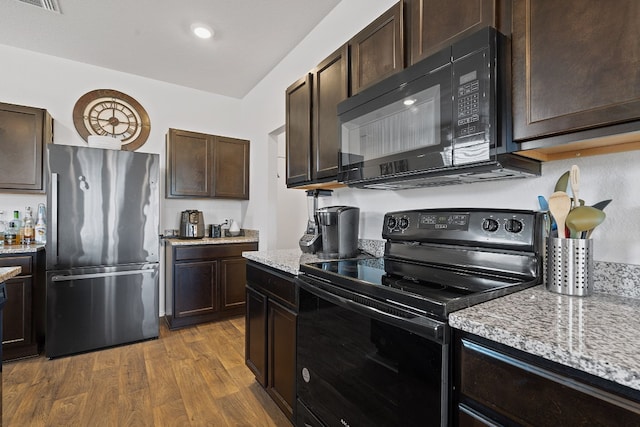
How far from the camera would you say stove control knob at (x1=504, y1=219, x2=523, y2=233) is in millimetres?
1119

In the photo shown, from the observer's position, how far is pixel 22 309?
2.43 m

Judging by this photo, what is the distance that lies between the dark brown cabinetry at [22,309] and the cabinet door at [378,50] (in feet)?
9.42

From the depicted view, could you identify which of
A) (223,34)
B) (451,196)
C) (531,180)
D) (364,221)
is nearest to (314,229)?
(364,221)

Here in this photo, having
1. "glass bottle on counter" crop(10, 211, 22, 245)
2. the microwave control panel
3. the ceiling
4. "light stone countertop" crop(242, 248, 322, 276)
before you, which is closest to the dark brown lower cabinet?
the microwave control panel

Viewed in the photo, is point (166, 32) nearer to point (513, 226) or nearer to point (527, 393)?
point (513, 226)

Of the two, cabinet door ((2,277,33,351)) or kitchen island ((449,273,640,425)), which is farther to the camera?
cabinet door ((2,277,33,351))

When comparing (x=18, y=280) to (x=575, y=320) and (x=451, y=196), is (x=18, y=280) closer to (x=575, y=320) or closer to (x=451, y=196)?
(x=451, y=196)

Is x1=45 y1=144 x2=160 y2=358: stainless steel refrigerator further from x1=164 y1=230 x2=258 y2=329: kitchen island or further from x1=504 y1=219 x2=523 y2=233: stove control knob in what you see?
x1=504 y1=219 x2=523 y2=233: stove control knob

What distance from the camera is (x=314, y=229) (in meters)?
2.07

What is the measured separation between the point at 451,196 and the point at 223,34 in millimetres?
2347

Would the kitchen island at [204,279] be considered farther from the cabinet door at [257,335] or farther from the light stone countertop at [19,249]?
the cabinet door at [257,335]

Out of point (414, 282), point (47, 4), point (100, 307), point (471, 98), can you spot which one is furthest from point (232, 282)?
point (471, 98)

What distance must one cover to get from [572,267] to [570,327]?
352 mm

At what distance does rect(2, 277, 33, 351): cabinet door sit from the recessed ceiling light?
2438 millimetres
